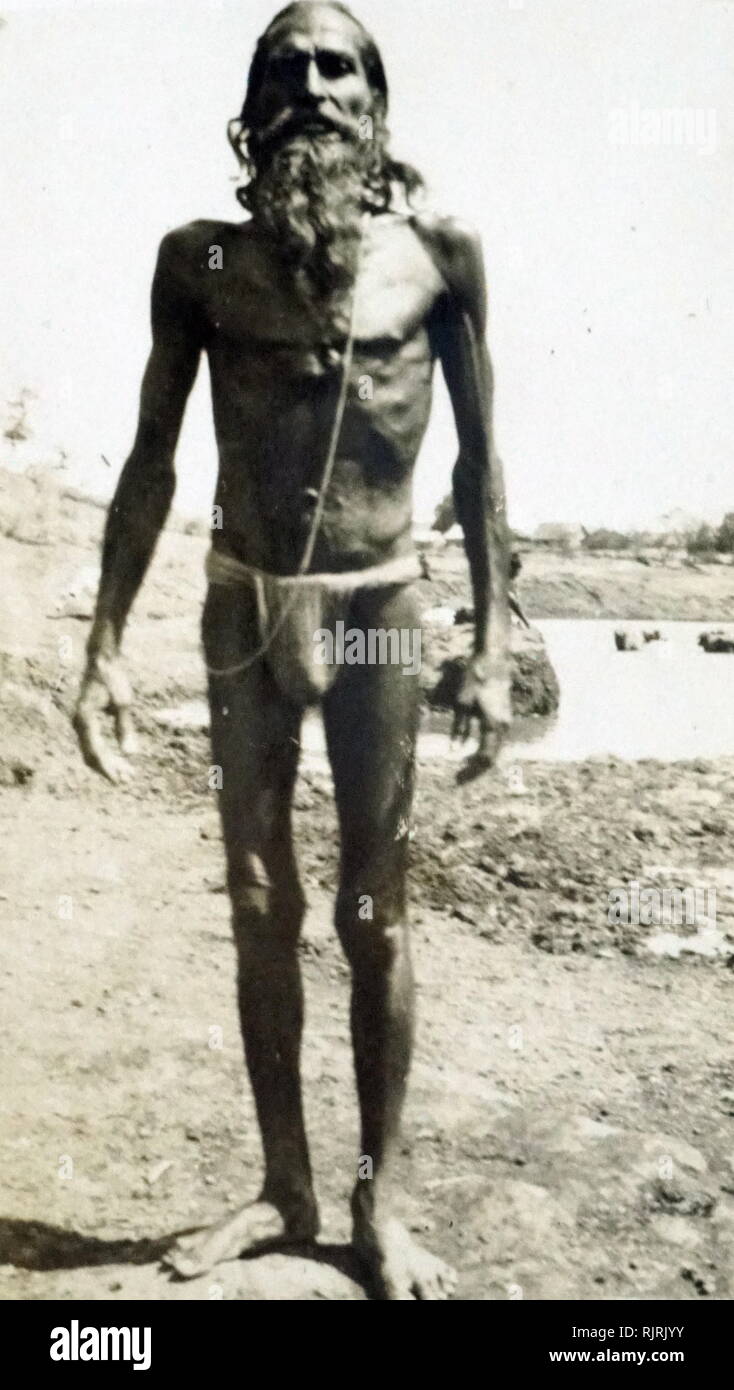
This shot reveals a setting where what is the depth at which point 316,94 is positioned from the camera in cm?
214

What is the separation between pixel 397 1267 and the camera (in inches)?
87.2

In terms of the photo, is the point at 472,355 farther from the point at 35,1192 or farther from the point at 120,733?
the point at 35,1192

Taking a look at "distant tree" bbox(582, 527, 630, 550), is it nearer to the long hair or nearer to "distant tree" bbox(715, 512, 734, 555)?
"distant tree" bbox(715, 512, 734, 555)

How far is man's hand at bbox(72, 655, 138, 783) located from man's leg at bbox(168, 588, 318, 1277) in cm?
18

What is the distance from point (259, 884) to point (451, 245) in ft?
3.84

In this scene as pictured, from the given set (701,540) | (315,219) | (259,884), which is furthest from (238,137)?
(259,884)

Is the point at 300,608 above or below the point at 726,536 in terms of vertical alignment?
below

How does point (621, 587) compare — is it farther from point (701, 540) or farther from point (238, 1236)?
point (238, 1236)

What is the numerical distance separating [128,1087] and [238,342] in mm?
1509

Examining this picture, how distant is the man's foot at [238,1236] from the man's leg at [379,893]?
0.11 metres

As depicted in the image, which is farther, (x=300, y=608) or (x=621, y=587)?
(x=621, y=587)

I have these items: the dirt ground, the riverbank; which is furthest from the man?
the riverbank

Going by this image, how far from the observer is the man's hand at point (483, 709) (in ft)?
7.34

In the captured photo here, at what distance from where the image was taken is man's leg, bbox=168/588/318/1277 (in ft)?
7.23
